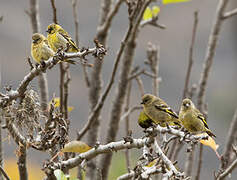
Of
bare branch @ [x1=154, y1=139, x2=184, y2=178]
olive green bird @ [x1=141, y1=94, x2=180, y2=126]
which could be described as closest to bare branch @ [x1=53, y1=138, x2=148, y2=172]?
bare branch @ [x1=154, y1=139, x2=184, y2=178]

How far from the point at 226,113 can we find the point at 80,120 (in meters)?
4.90

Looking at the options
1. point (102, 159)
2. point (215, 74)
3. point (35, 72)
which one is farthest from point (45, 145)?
point (215, 74)

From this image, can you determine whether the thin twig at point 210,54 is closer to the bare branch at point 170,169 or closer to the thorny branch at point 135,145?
the thorny branch at point 135,145

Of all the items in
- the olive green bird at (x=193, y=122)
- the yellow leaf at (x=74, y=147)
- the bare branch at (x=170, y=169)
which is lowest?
the bare branch at (x=170, y=169)

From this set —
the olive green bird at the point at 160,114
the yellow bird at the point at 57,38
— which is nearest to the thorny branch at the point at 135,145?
the olive green bird at the point at 160,114

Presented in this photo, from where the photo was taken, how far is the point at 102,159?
140 inches

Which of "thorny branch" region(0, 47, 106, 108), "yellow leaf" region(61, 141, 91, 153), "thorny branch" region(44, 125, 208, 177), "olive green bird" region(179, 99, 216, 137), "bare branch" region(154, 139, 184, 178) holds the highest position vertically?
"thorny branch" region(0, 47, 106, 108)

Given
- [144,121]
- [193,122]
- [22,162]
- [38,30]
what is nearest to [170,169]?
[22,162]

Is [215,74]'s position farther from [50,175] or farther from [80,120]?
[50,175]

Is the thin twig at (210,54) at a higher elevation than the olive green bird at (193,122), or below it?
higher

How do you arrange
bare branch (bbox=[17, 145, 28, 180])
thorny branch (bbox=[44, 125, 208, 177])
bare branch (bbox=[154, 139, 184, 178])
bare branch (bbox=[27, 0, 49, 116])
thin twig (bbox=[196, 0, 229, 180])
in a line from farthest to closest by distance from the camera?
1. thin twig (bbox=[196, 0, 229, 180])
2. bare branch (bbox=[27, 0, 49, 116])
3. bare branch (bbox=[17, 145, 28, 180])
4. thorny branch (bbox=[44, 125, 208, 177])
5. bare branch (bbox=[154, 139, 184, 178])

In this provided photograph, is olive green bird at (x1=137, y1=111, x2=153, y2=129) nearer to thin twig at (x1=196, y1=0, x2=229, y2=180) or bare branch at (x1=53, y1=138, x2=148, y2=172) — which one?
thin twig at (x1=196, y1=0, x2=229, y2=180)

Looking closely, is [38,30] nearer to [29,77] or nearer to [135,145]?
[29,77]

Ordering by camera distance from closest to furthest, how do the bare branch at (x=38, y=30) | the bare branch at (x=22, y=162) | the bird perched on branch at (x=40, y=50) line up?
the bare branch at (x=22, y=162), the bird perched on branch at (x=40, y=50), the bare branch at (x=38, y=30)
